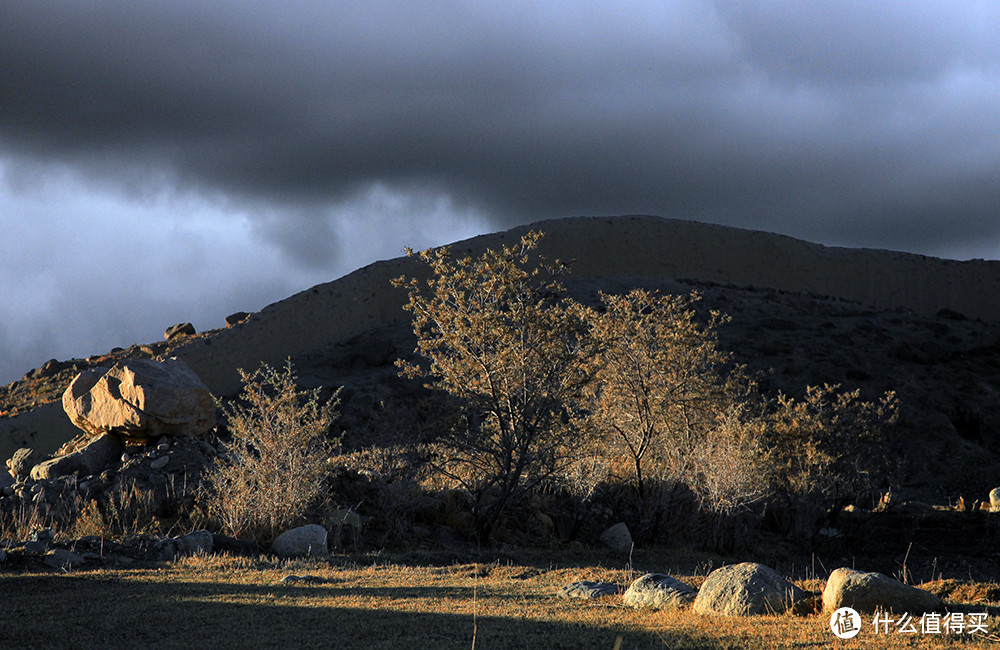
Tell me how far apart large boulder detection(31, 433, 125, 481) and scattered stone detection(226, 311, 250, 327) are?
15.6 meters

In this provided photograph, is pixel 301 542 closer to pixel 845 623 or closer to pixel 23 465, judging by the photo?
pixel 845 623

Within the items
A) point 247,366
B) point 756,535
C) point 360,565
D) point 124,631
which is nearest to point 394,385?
point 247,366

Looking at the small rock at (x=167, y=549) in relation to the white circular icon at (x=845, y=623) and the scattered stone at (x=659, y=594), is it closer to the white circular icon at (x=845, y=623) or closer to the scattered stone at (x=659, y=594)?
the scattered stone at (x=659, y=594)

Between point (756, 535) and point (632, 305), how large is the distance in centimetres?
389

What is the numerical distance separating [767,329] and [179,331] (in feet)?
68.7

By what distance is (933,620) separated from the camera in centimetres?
528

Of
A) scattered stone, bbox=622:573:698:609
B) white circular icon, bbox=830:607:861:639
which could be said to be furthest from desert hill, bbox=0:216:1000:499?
white circular icon, bbox=830:607:861:639

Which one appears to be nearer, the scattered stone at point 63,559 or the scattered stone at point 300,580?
the scattered stone at point 300,580

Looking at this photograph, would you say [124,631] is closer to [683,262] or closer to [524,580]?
[524,580]

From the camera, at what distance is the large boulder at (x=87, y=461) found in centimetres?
1235

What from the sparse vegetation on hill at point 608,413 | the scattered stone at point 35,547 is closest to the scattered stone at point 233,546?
the scattered stone at point 35,547

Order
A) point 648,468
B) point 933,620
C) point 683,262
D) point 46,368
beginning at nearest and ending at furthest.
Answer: point 933,620 < point 648,468 < point 46,368 < point 683,262

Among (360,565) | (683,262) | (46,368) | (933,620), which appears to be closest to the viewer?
(933,620)

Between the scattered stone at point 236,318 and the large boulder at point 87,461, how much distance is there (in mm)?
15647
